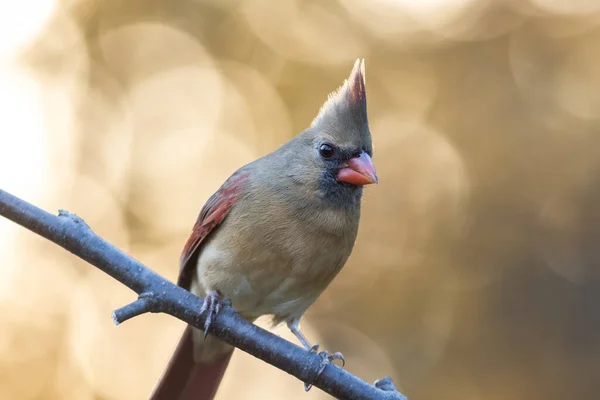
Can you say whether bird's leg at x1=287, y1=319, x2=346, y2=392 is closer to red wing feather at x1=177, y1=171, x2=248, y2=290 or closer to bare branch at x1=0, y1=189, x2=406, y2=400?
bare branch at x1=0, y1=189, x2=406, y2=400

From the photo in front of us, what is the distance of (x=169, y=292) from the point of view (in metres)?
2.67

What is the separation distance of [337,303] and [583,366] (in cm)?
230

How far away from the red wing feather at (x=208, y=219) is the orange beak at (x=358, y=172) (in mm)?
521

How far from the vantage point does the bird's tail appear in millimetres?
3639

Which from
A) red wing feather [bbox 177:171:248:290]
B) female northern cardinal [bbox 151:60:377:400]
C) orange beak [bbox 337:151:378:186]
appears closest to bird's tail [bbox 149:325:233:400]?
female northern cardinal [bbox 151:60:377:400]

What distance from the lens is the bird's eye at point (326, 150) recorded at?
338 centimetres

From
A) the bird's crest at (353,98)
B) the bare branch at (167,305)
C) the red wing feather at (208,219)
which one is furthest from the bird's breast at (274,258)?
the bird's crest at (353,98)

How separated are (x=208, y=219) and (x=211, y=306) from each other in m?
0.65

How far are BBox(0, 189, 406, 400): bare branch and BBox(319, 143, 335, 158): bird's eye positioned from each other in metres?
0.89

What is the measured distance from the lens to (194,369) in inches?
147

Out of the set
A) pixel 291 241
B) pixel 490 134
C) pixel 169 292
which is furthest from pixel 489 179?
pixel 169 292

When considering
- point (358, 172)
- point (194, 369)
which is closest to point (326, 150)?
point (358, 172)

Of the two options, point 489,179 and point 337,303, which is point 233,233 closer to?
point 337,303

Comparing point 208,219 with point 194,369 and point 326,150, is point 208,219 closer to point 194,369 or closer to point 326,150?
point 326,150
